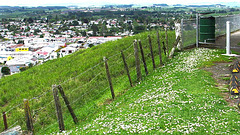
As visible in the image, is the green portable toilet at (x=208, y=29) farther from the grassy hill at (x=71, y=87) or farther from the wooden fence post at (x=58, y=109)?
the wooden fence post at (x=58, y=109)

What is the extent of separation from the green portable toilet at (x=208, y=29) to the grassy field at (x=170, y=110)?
788 centimetres

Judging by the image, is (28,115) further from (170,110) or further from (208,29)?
(208,29)

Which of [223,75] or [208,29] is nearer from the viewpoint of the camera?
[223,75]

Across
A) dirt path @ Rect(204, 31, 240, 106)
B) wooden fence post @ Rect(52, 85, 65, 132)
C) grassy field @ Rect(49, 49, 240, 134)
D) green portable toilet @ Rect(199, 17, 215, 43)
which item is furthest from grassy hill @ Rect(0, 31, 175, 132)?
dirt path @ Rect(204, 31, 240, 106)

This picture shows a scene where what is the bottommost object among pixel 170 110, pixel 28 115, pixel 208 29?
pixel 28 115

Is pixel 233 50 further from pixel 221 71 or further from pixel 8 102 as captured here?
pixel 8 102

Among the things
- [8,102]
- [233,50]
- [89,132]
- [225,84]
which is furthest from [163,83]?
[8,102]

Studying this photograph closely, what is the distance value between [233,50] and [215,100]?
11.6 meters

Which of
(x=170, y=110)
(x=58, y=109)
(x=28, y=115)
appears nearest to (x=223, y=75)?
(x=170, y=110)

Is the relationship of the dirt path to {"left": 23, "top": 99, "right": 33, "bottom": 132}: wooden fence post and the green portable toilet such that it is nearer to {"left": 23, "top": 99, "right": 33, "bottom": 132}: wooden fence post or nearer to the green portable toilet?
the green portable toilet

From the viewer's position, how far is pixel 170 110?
33.8 feet

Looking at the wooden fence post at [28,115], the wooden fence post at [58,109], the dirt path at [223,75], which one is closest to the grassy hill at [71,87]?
the wooden fence post at [28,115]

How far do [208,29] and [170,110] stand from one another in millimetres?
14932

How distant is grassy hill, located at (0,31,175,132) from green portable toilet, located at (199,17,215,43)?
13.0 feet
